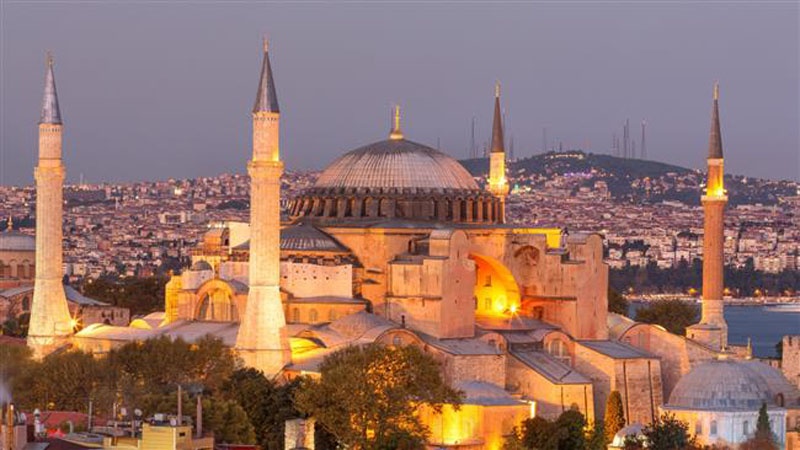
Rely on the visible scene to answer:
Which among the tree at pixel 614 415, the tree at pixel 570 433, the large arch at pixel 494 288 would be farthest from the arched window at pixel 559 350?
the tree at pixel 570 433

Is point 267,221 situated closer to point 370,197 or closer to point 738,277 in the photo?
point 370,197

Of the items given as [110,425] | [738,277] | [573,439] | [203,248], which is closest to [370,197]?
[203,248]

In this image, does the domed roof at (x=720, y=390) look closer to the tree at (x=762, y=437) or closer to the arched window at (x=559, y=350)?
the tree at (x=762, y=437)

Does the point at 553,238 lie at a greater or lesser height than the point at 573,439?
greater

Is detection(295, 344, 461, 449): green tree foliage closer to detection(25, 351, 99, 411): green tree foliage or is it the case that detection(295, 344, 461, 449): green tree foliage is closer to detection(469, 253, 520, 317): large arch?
detection(25, 351, 99, 411): green tree foliage

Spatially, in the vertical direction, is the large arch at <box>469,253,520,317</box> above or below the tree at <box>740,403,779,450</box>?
above

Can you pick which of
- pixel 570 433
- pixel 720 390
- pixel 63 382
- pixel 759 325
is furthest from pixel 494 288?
pixel 759 325

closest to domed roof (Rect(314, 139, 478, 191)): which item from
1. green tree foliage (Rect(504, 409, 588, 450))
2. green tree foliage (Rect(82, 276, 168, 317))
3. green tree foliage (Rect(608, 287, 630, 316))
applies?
green tree foliage (Rect(504, 409, 588, 450))
